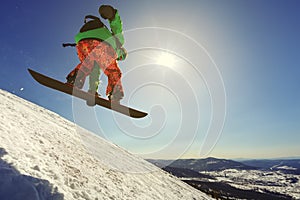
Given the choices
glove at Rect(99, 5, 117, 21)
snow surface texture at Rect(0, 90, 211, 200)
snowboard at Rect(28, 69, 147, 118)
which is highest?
glove at Rect(99, 5, 117, 21)

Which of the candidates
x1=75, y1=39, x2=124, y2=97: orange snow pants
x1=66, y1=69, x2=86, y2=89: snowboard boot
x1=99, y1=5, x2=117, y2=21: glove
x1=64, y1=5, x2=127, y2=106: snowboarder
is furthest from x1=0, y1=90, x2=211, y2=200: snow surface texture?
x1=99, y1=5, x2=117, y2=21: glove

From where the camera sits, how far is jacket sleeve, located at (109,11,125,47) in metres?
7.39

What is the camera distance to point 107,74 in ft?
27.1

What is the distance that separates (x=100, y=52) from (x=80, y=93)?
161 cm

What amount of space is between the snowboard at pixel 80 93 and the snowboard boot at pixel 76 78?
0.47 ft

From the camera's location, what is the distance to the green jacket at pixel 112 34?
7453mm

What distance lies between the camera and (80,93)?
8.21 m

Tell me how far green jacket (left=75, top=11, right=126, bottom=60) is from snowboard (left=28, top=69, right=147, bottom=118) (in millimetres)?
1698

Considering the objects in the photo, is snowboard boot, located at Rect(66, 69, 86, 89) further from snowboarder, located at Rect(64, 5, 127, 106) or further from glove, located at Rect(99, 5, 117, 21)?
glove, located at Rect(99, 5, 117, 21)

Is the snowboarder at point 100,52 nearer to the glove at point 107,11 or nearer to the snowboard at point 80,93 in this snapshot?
the glove at point 107,11

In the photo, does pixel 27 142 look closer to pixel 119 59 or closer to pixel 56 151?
pixel 56 151

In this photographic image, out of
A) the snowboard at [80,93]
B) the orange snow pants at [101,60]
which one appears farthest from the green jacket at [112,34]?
the snowboard at [80,93]

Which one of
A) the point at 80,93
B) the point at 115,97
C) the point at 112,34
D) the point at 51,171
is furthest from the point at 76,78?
the point at 51,171

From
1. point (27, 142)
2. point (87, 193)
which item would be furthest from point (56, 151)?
point (87, 193)
